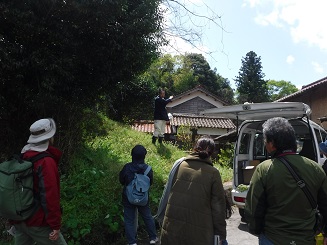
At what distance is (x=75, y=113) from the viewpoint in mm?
6379

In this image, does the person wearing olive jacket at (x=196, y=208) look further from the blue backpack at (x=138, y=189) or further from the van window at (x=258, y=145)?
the van window at (x=258, y=145)

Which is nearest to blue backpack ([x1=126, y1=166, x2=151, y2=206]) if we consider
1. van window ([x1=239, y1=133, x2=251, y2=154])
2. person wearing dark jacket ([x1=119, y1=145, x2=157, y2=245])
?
person wearing dark jacket ([x1=119, y1=145, x2=157, y2=245])

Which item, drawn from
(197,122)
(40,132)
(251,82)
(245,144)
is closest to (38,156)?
(40,132)

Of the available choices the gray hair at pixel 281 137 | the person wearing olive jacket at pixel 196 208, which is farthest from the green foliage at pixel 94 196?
the gray hair at pixel 281 137

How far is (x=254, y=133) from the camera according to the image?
6.71m

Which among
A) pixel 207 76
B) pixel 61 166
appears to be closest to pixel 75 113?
pixel 61 166

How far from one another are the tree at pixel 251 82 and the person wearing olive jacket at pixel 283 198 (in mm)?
36837

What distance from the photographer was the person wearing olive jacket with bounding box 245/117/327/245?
227 centimetres

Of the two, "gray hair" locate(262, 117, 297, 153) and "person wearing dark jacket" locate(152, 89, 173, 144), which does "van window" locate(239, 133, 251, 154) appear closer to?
"person wearing dark jacket" locate(152, 89, 173, 144)

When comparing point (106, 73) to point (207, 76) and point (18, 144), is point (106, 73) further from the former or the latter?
point (207, 76)

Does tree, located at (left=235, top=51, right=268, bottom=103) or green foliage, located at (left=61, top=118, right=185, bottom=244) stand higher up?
tree, located at (left=235, top=51, right=268, bottom=103)

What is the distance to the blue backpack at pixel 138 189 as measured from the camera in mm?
4152

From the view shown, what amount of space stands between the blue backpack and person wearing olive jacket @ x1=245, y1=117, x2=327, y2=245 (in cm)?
195

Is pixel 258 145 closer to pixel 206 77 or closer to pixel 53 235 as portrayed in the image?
pixel 53 235
